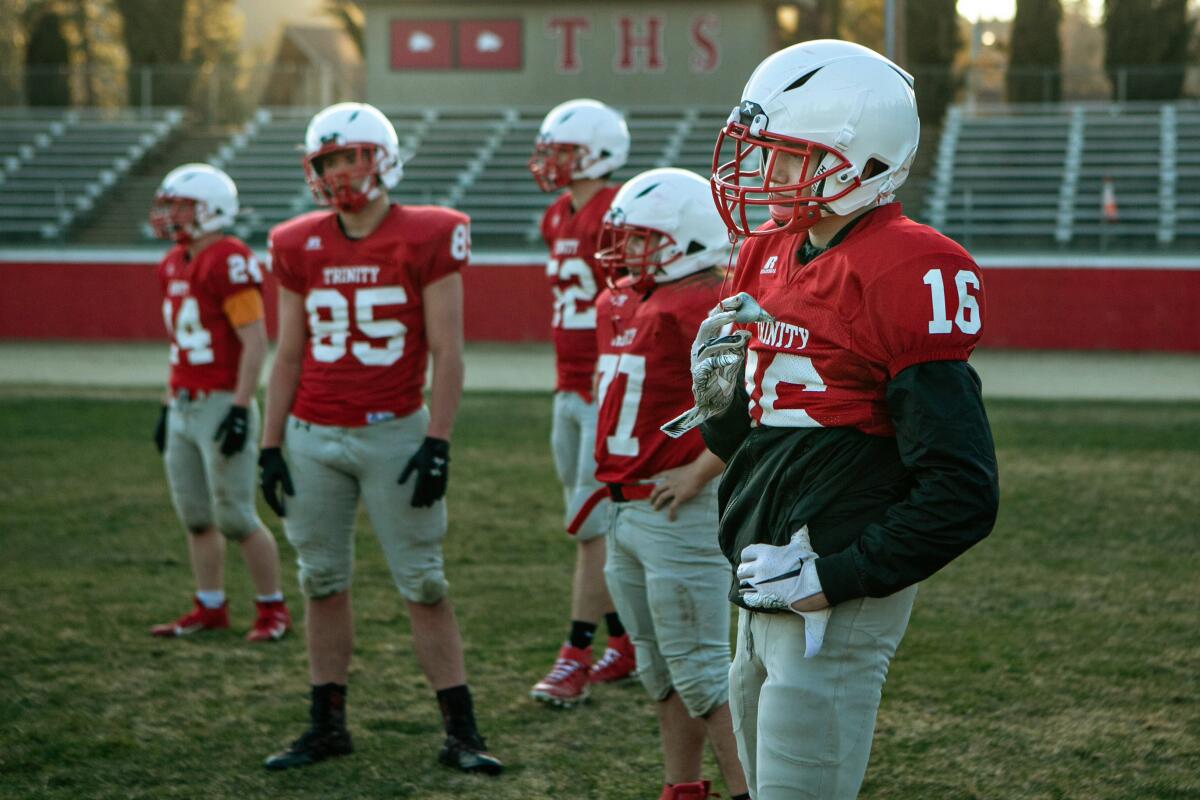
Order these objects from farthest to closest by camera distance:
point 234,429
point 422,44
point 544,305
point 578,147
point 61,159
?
1. point 422,44
2. point 61,159
3. point 544,305
4. point 578,147
5. point 234,429

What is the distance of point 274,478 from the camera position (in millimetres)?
4531

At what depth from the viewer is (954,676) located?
17.8 feet

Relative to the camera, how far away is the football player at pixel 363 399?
4.46 metres

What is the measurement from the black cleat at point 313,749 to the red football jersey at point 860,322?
8.00ft

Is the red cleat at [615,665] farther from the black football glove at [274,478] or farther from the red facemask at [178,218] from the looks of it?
the red facemask at [178,218]

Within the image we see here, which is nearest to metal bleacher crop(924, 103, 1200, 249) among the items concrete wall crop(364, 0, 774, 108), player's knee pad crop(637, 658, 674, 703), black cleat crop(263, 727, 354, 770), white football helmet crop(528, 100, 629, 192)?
concrete wall crop(364, 0, 774, 108)

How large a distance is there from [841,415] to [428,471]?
2.00 m

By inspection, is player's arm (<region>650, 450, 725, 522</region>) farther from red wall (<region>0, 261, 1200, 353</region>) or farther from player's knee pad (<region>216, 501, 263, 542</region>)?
red wall (<region>0, 261, 1200, 353</region>)

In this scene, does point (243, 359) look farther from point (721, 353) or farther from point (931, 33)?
point (931, 33)

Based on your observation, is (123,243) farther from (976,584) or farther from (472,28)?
(976,584)

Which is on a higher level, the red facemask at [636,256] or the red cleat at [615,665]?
the red facemask at [636,256]

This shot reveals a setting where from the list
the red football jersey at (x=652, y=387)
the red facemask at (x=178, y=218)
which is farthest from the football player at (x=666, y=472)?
the red facemask at (x=178, y=218)

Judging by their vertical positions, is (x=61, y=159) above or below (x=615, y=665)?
above

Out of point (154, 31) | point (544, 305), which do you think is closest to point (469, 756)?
point (544, 305)
